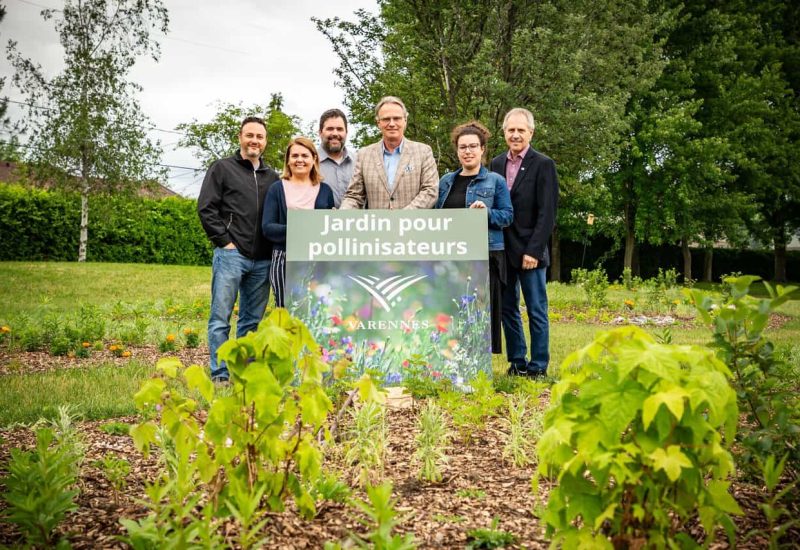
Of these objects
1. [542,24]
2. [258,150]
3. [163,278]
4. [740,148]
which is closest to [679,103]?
[740,148]

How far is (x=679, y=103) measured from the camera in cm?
2238

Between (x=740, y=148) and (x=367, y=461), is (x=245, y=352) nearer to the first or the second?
(x=367, y=461)

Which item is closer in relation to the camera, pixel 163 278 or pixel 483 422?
pixel 483 422

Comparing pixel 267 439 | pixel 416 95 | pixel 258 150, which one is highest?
pixel 416 95

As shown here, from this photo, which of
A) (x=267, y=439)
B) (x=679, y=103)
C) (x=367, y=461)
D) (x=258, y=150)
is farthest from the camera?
(x=679, y=103)

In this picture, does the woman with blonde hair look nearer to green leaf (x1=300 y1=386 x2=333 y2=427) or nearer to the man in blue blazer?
the man in blue blazer

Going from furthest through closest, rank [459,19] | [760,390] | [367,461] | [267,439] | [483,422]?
[459,19] < [483,422] < [367,461] < [760,390] < [267,439]

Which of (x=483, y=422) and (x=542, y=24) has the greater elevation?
(x=542, y=24)

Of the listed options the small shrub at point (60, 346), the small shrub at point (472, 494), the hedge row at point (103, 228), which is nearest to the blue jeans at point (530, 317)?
the small shrub at point (472, 494)

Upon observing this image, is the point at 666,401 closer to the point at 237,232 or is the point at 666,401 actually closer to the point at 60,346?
the point at 237,232

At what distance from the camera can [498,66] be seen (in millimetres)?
15164

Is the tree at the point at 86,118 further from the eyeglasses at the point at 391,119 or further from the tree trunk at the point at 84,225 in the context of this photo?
the eyeglasses at the point at 391,119

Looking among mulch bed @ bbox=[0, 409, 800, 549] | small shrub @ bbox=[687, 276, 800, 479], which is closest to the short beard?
mulch bed @ bbox=[0, 409, 800, 549]

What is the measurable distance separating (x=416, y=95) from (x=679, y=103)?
39.8ft
